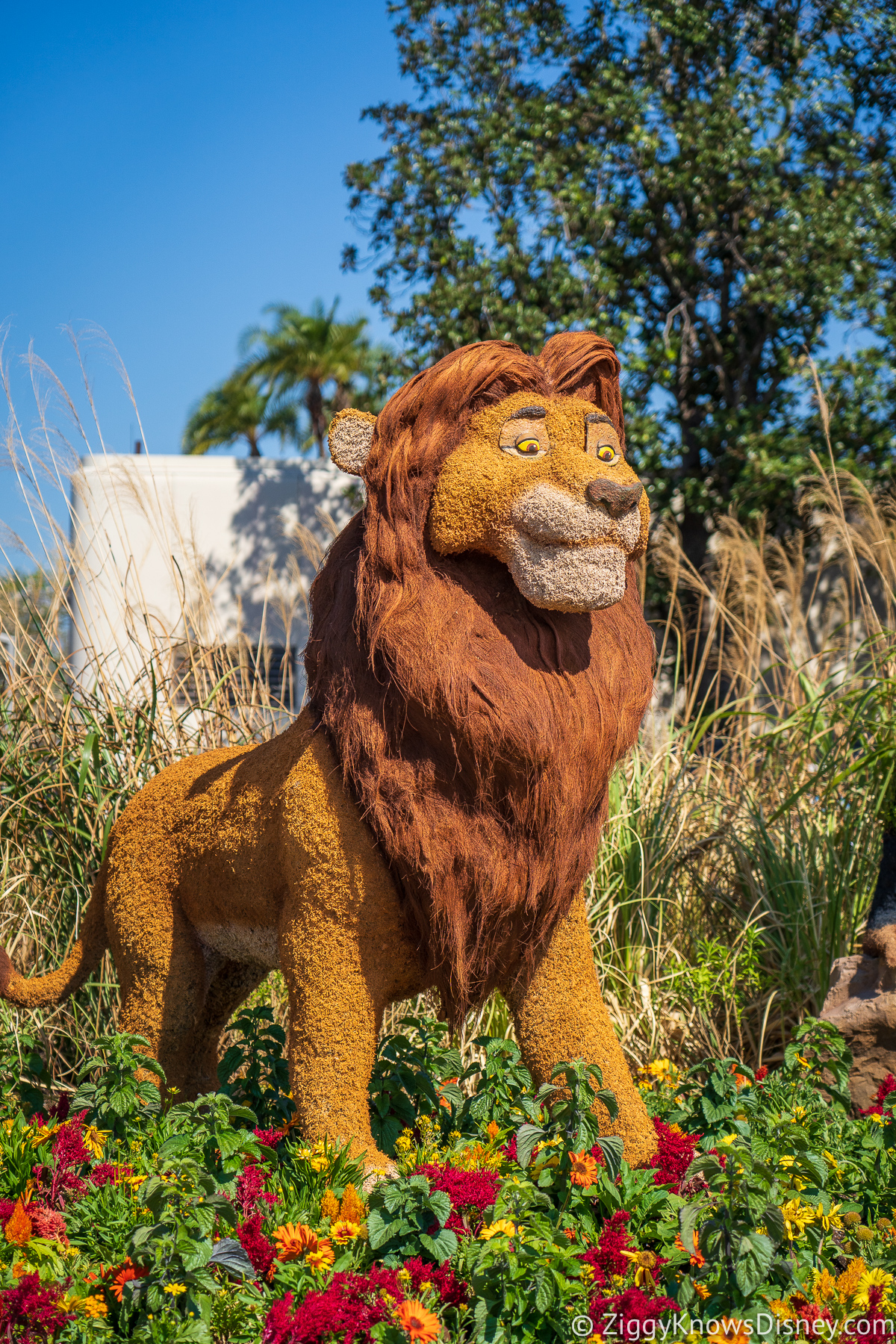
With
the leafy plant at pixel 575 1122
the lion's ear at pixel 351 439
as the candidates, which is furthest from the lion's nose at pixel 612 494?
the leafy plant at pixel 575 1122

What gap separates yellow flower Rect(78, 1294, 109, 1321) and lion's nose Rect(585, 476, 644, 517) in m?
1.41

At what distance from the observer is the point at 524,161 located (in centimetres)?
792

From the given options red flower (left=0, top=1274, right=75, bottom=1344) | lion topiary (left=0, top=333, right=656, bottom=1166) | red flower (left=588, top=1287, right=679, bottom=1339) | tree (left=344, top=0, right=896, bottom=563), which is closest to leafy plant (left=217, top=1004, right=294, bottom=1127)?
lion topiary (left=0, top=333, right=656, bottom=1166)

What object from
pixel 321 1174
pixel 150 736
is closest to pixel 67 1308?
pixel 321 1174

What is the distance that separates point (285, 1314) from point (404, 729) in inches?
35.0

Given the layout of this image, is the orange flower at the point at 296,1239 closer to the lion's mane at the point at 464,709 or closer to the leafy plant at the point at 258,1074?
the lion's mane at the point at 464,709

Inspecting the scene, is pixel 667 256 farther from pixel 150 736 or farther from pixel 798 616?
pixel 150 736

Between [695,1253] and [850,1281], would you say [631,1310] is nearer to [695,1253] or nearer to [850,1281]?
[695,1253]

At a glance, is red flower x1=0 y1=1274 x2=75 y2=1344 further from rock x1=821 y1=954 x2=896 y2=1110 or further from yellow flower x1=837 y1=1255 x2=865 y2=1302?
rock x1=821 y1=954 x2=896 y2=1110

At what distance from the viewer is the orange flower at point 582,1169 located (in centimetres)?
169

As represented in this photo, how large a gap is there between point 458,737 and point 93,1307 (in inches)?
38.1

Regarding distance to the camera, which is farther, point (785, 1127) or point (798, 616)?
point (798, 616)

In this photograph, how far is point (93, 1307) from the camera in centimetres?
141

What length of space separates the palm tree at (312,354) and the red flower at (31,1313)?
12.7 metres
